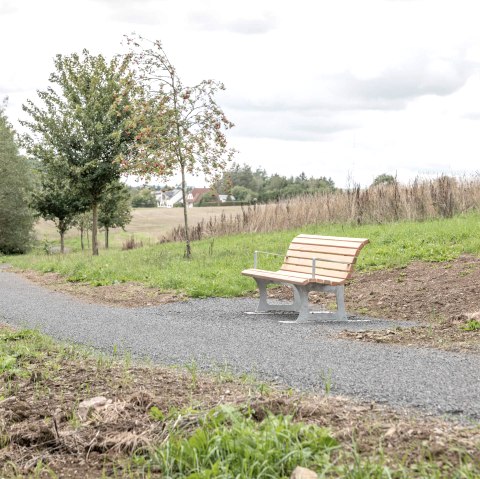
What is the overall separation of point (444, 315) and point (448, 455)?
6.07m

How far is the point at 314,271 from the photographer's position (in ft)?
31.7

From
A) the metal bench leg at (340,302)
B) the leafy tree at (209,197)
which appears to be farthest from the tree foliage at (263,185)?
the metal bench leg at (340,302)

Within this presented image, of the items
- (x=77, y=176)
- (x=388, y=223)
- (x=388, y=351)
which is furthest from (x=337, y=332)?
(x=77, y=176)

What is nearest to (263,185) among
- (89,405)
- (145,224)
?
(145,224)

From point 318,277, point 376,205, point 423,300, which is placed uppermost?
point 376,205

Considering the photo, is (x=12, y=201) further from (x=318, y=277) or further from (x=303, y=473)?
(x=303, y=473)

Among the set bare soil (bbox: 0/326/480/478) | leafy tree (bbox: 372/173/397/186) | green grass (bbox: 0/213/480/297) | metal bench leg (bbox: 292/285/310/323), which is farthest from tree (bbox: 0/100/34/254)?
bare soil (bbox: 0/326/480/478)

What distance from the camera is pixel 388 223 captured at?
63.6 ft

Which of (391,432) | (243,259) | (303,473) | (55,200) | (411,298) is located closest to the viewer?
(303,473)

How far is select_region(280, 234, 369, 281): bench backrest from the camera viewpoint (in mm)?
9695

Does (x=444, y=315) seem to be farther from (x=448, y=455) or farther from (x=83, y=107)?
(x=83, y=107)

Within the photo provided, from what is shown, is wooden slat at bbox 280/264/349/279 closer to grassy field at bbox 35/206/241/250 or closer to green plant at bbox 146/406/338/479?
green plant at bbox 146/406/338/479

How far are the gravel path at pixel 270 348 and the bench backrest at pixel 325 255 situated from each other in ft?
2.64

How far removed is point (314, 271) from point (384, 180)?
41.6 feet
